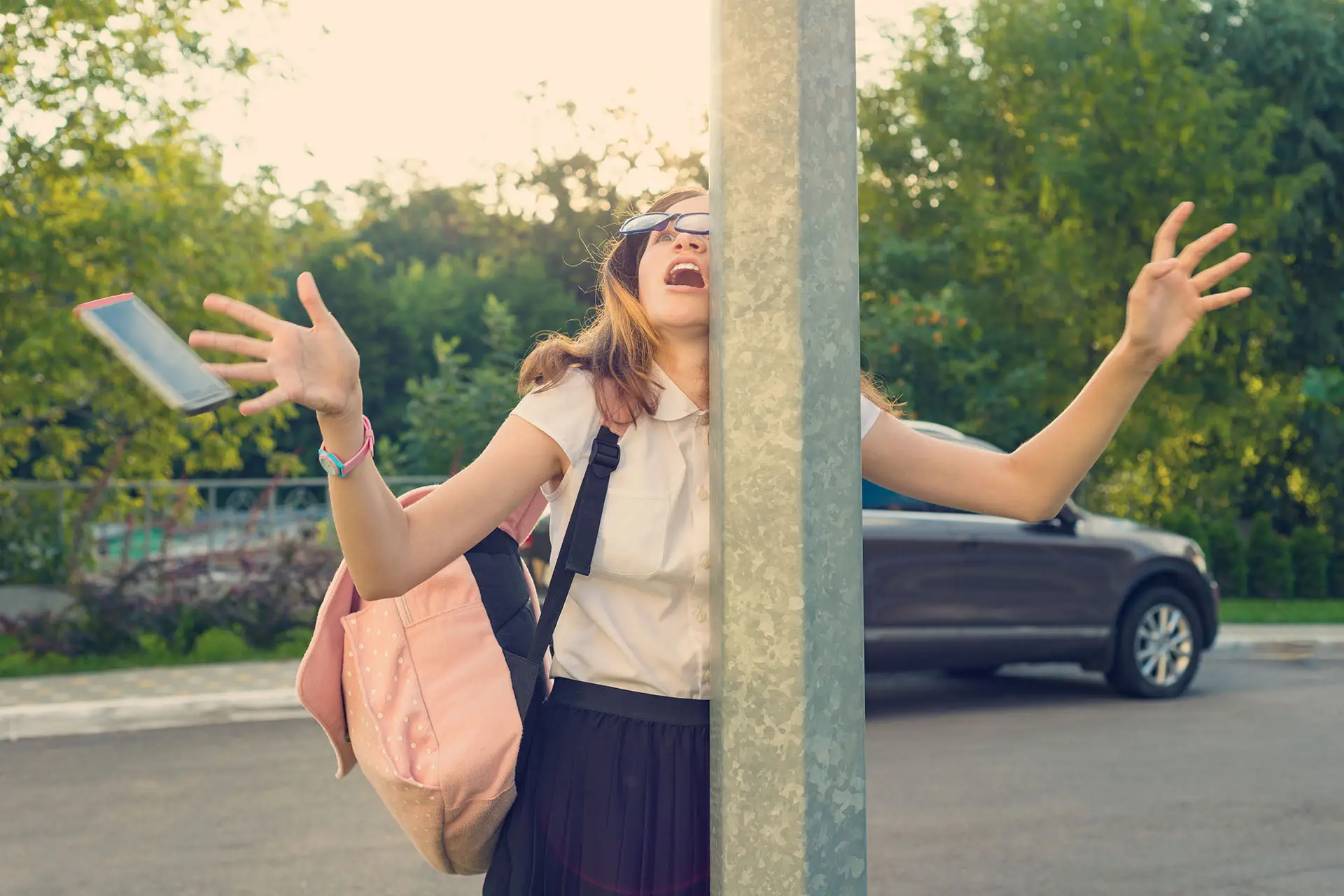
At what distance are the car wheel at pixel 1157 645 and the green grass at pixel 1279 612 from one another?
4873mm

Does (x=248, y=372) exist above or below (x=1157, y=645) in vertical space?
above

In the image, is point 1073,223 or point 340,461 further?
point 1073,223

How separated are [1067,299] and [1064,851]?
14186 millimetres

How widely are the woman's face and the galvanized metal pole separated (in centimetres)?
55

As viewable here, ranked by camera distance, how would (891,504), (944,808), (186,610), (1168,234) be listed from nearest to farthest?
(1168,234)
(944,808)
(891,504)
(186,610)

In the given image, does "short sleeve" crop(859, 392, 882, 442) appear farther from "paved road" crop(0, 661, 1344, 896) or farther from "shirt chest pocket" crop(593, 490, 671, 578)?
"paved road" crop(0, 661, 1344, 896)

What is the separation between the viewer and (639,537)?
6.96 ft

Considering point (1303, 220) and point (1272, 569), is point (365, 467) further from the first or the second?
point (1303, 220)

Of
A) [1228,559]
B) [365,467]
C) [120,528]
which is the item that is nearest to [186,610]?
[120,528]

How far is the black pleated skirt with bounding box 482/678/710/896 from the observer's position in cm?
215

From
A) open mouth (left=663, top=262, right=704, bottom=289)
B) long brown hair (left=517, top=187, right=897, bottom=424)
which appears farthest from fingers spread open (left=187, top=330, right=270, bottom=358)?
open mouth (left=663, top=262, right=704, bottom=289)

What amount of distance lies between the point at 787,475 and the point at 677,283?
2.28 ft

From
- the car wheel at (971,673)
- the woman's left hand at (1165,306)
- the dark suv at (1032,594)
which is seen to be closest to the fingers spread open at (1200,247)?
the woman's left hand at (1165,306)

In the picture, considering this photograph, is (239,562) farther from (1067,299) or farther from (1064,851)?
(1067,299)
